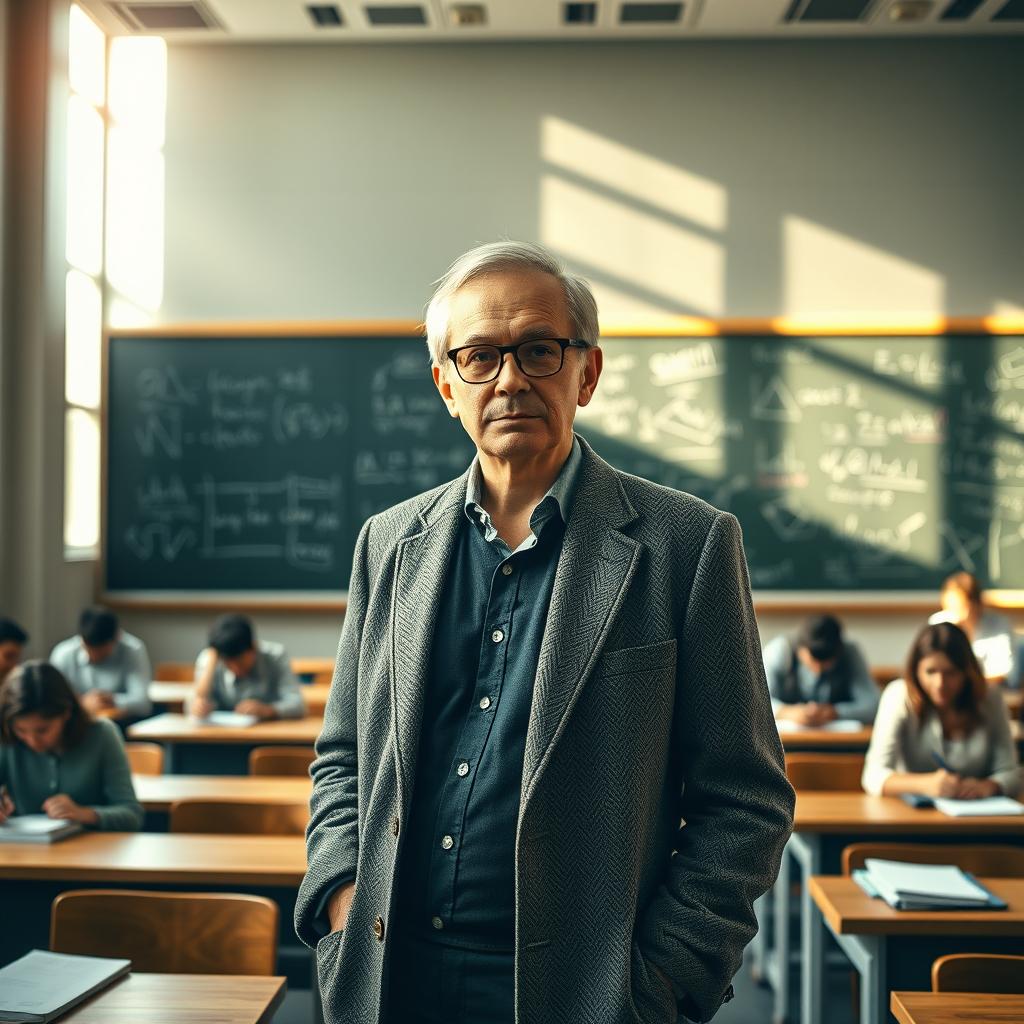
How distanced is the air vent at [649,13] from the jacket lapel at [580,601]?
207 inches

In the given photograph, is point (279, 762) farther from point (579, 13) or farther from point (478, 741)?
point (579, 13)

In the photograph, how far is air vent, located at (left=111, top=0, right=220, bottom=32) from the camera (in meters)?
5.87

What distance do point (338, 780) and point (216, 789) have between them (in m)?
2.13

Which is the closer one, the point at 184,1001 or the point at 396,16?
the point at 184,1001

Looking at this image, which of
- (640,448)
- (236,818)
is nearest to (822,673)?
(640,448)

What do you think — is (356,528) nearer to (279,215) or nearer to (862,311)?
(279,215)

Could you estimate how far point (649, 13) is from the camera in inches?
234

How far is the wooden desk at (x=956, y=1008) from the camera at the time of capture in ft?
5.92

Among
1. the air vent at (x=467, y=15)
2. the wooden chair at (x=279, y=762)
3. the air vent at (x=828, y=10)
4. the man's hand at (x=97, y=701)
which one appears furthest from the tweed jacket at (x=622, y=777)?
the air vent at (x=828, y=10)

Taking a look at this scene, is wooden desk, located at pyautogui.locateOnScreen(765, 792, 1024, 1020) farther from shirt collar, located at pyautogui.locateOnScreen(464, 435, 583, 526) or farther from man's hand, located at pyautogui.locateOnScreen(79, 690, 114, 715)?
man's hand, located at pyautogui.locateOnScreen(79, 690, 114, 715)

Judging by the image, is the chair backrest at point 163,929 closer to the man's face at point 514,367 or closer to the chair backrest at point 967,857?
the man's face at point 514,367

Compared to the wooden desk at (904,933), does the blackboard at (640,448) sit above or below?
above

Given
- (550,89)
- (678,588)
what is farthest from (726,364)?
(678,588)

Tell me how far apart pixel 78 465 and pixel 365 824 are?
5.37 metres
